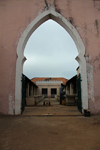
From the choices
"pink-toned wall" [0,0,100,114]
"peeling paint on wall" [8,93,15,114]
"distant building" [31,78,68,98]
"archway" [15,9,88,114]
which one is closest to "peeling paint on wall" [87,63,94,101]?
"pink-toned wall" [0,0,100,114]

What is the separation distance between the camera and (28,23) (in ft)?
21.2

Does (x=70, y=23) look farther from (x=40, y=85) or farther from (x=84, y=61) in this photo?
(x=40, y=85)

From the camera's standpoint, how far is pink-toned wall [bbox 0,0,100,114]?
233 inches

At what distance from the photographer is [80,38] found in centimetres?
639

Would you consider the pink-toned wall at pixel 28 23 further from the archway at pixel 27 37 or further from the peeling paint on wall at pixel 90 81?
the archway at pixel 27 37

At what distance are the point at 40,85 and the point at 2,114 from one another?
28394mm

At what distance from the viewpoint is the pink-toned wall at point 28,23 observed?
5918mm

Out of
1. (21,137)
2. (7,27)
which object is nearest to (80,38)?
(7,27)

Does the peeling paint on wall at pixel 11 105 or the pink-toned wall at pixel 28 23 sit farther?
the pink-toned wall at pixel 28 23

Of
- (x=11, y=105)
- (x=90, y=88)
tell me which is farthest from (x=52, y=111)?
(x=90, y=88)

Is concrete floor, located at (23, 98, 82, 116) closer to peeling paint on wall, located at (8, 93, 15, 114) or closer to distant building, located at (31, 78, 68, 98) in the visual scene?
peeling paint on wall, located at (8, 93, 15, 114)

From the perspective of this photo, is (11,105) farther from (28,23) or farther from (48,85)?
(48,85)

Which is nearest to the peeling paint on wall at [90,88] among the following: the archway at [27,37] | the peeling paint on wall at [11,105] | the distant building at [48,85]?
the archway at [27,37]

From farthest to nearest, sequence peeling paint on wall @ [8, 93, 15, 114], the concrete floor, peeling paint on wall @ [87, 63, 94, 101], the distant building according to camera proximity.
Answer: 1. the distant building
2. peeling paint on wall @ [87, 63, 94, 101]
3. the concrete floor
4. peeling paint on wall @ [8, 93, 15, 114]
